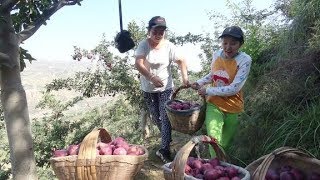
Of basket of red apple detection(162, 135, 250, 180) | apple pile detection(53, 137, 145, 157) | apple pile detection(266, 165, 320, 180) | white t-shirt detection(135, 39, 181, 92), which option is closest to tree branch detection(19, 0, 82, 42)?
white t-shirt detection(135, 39, 181, 92)

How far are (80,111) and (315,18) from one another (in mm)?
7788

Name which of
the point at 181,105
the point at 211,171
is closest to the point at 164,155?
the point at 181,105

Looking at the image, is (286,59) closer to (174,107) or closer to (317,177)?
(174,107)

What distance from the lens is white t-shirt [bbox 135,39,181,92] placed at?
12.8ft

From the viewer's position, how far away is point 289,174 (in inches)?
79.0

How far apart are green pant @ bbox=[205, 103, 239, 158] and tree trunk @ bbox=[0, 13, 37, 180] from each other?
1.55m

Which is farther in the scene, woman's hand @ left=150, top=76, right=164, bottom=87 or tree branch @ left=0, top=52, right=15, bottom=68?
woman's hand @ left=150, top=76, right=164, bottom=87

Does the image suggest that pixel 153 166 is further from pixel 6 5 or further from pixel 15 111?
pixel 6 5

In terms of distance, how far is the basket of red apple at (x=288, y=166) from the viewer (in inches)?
75.9

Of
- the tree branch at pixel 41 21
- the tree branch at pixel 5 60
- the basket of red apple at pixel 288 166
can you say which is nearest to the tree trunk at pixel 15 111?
the tree branch at pixel 5 60

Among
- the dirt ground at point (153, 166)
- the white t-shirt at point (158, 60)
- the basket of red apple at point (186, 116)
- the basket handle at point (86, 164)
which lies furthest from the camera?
the dirt ground at point (153, 166)

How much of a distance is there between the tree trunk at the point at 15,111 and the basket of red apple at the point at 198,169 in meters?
1.63

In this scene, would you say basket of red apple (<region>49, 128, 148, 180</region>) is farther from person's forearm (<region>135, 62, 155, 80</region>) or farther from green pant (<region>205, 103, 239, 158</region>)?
person's forearm (<region>135, 62, 155, 80</region>)

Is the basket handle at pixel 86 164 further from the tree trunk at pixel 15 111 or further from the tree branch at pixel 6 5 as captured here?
the tree branch at pixel 6 5
